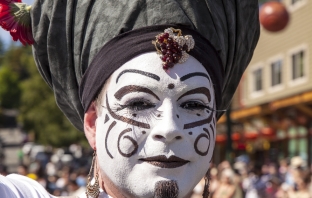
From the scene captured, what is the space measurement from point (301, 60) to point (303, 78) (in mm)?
669

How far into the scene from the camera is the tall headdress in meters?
2.65

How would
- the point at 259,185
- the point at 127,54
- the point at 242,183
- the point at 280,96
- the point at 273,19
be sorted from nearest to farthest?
the point at 127,54 < the point at 273,19 < the point at 259,185 < the point at 242,183 < the point at 280,96

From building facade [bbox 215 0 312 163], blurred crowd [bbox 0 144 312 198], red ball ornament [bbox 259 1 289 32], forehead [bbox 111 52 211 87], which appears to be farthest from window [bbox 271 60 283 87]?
forehead [bbox 111 52 211 87]

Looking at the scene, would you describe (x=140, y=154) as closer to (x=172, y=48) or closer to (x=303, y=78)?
(x=172, y=48)

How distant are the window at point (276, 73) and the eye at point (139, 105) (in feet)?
68.5

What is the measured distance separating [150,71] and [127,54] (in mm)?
113

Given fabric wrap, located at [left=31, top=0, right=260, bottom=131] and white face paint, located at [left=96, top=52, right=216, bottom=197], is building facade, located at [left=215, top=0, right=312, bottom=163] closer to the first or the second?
fabric wrap, located at [left=31, top=0, right=260, bottom=131]

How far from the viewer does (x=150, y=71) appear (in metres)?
2.59

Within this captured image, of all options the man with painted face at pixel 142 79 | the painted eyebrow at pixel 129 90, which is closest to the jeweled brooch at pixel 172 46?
the man with painted face at pixel 142 79

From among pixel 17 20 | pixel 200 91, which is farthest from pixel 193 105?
pixel 17 20

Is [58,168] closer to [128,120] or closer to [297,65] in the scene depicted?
[297,65]

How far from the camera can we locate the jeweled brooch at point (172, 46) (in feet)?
8.52

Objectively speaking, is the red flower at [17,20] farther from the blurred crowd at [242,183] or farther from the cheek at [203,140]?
the blurred crowd at [242,183]

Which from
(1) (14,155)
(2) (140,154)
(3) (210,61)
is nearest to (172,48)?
(3) (210,61)
